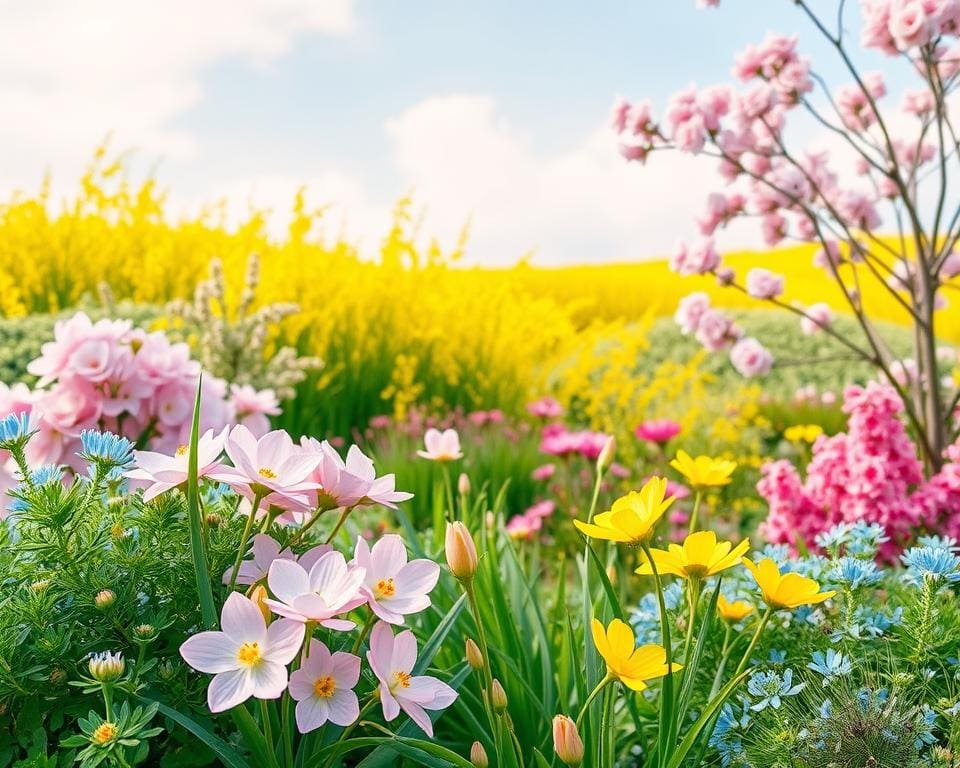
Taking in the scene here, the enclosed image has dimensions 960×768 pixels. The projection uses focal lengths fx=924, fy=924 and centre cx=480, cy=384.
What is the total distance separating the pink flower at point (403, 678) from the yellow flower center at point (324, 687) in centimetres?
6

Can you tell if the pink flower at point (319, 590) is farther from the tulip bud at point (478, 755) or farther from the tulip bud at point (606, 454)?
the tulip bud at point (606, 454)

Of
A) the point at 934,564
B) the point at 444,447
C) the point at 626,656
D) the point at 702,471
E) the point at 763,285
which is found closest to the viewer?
the point at 626,656

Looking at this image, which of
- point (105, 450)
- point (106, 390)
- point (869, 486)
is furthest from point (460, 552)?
point (869, 486)

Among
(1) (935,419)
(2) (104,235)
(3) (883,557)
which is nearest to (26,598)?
(3) (883,557)

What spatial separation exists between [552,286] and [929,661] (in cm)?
1805

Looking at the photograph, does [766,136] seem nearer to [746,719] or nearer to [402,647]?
[746,719]

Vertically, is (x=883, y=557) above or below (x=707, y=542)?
below

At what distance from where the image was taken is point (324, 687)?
1.22m

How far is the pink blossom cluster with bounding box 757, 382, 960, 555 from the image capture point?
331cm

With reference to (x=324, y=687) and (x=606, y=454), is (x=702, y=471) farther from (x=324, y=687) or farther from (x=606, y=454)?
(x=324, y=687)

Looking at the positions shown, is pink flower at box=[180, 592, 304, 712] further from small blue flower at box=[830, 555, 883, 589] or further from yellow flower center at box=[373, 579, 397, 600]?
small blue flower at box=[830, 555, 883, 589]

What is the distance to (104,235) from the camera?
8805 millimetres

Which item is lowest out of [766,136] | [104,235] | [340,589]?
[340,589]

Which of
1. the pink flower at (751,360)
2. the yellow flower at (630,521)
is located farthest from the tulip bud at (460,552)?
the pink flower at (751,360)
